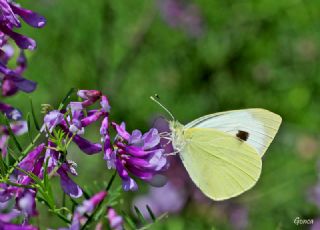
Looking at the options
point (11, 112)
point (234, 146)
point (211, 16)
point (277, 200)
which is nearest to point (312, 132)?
point (277, 200)

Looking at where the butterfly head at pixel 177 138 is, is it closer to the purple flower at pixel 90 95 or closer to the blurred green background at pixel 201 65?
the purple flower at pixel 90 95

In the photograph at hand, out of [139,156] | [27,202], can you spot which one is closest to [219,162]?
[139,156]

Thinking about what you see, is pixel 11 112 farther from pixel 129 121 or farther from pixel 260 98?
pixel 260 98

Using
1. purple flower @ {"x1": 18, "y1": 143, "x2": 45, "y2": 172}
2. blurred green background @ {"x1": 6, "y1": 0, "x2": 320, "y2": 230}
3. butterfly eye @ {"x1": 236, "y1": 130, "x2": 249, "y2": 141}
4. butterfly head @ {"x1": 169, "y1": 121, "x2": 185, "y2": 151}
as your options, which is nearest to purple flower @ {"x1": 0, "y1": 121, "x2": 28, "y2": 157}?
purple flower @ {"x1": 18, "y1": 143, "x2": 45, "y2": 172}

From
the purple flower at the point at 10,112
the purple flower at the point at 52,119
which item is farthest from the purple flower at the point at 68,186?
the purple flower at the point at 10,112

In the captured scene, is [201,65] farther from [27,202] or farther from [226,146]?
[27,202]
